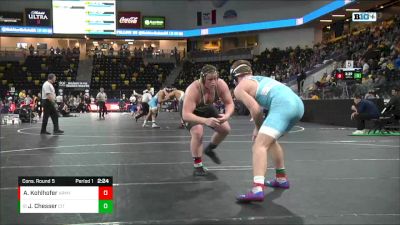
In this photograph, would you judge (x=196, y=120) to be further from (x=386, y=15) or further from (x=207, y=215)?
(x=386, y=15)

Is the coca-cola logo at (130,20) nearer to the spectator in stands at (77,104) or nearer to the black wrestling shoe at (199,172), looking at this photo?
the spectator in stands at (77,104)

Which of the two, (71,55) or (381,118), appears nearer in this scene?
(381,118)

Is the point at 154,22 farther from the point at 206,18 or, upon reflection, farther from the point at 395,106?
the point at 395,106

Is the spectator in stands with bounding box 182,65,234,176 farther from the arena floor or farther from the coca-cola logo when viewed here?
the coca-cola logo

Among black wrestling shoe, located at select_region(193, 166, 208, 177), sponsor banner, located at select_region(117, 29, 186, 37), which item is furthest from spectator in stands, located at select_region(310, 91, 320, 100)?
sponsor banner, located at select_region(117, 29, 186, 37)

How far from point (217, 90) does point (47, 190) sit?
3.49 metres

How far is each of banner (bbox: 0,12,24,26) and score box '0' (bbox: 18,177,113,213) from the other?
4447 centimetres

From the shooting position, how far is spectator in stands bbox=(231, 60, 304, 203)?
3.91 m

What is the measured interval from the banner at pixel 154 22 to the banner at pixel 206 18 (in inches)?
151

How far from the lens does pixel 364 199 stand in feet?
12.9

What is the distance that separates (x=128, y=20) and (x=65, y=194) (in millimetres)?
44189

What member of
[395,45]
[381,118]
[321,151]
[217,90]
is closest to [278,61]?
[395,45]

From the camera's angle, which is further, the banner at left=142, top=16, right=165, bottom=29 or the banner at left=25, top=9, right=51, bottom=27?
the banner at left=142, top=16, right=165, bottom=29

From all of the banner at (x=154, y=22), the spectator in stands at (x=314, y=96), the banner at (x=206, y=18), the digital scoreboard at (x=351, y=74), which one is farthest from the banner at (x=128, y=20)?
the digital scoreboard at (x=351, y=74)
